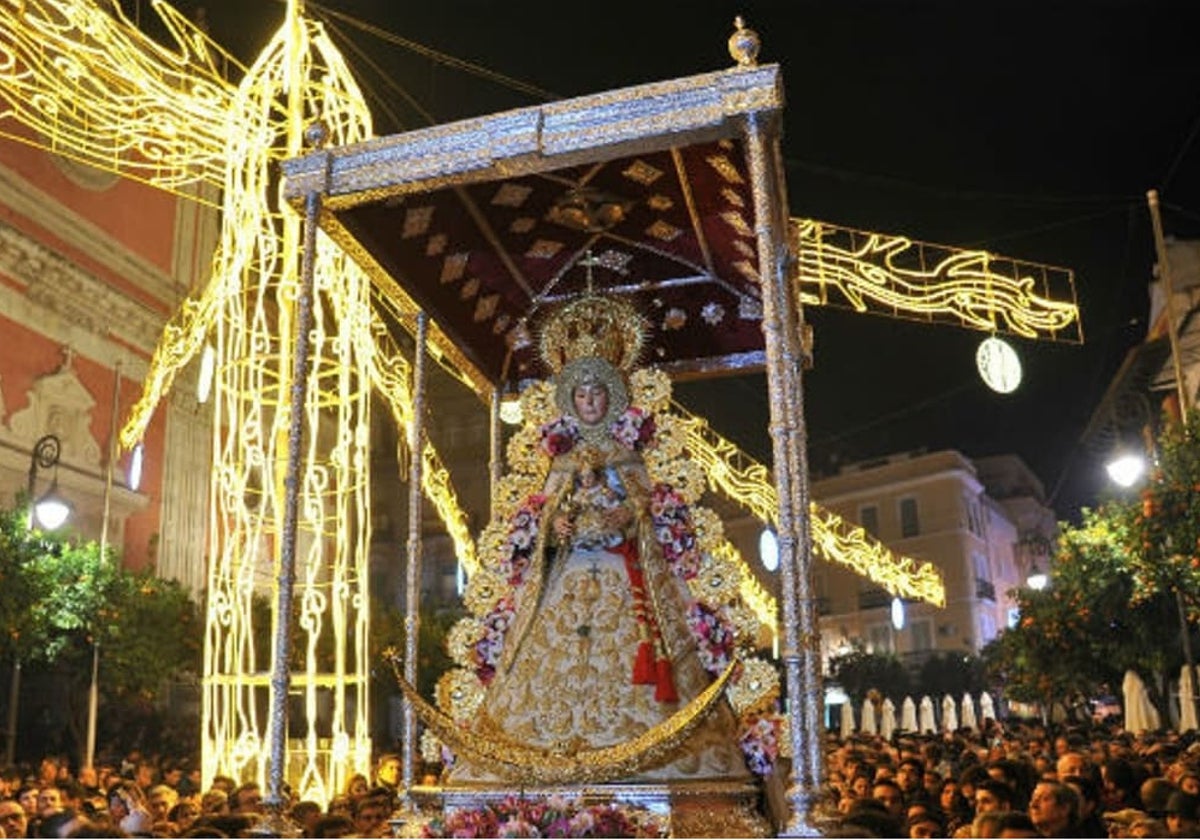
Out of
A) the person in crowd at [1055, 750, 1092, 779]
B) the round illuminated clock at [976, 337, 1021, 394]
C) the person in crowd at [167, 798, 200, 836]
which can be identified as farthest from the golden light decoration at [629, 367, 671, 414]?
the round illuminated clock at [976, 337, 1021, 394]

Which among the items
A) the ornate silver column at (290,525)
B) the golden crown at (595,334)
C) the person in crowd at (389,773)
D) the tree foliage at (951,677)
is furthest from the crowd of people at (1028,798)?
the tree foliage at (951,677)

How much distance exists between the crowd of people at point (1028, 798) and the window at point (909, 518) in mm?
34812

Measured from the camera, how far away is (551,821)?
6.45m

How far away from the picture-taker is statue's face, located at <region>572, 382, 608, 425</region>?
8945 millimetres

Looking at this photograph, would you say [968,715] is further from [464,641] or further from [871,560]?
[464,641]

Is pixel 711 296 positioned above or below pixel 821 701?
above

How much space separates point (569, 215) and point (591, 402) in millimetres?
1388

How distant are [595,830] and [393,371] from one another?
410 inches

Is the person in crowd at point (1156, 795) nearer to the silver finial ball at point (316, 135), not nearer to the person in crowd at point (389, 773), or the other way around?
the silver finial ball at point (316, 135)

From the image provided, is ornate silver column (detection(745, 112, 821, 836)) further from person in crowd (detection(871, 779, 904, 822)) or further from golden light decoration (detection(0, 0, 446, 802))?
golden light decoration (detection(0, 0, 446, 802))

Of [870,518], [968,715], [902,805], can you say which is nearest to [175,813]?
[902,805]

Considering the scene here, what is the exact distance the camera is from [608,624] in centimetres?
803

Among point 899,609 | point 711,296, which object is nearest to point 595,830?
point 711,296

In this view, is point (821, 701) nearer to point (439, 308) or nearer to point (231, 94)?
point (439, 308)
